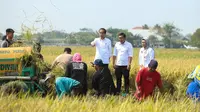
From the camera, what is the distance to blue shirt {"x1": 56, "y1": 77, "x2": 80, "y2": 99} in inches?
338

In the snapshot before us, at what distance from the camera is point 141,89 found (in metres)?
8.57

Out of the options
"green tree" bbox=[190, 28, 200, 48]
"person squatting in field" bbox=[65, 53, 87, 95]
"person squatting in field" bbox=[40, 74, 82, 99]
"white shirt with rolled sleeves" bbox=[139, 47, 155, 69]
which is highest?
"white shirt with rolled sleeves" bbox=[139, 47, 155, 69]

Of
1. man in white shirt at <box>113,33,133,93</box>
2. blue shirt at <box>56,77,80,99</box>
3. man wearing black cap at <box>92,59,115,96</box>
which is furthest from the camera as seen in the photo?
man in white shirt at <box>113,33,133,93</box>

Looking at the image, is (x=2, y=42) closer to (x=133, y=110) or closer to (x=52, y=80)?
(x=52, y=80)

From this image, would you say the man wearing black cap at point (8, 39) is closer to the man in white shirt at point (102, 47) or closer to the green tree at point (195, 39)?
the man in white shirt at point (102, 47)

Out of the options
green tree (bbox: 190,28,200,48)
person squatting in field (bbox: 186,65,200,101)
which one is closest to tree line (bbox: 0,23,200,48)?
green tree (bbox: 190,28,200,48)

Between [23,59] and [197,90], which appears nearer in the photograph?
[197,90]

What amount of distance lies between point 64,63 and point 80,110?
165 inches

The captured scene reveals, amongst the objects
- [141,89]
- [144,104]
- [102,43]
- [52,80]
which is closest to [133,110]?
[144,104]

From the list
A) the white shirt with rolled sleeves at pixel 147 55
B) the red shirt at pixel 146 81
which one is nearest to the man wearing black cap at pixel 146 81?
the red shirt at pixel 146 81

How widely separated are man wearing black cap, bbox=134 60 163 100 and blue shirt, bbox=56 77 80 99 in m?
1.35

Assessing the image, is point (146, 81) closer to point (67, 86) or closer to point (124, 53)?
point (67, 86)

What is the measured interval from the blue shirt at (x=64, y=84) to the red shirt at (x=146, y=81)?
138 centimetres

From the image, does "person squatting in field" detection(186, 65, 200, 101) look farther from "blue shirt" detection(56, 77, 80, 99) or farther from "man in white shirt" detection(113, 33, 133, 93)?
"man in white shirt" detection(113, 33, 133, 93)
